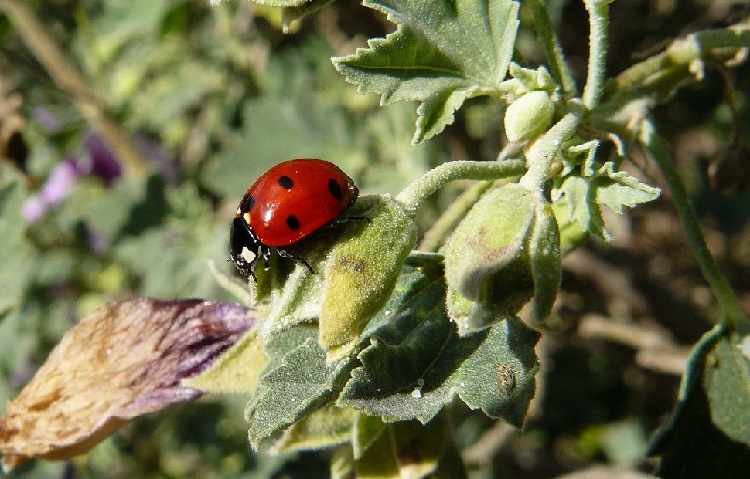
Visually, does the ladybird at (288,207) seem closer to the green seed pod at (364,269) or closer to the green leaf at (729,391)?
the green seed pod at (364,269)

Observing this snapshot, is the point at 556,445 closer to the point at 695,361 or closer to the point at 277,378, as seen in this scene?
the point at 695,361

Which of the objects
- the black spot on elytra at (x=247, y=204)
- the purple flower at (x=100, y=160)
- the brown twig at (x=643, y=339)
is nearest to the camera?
the black spot on elytra at (x=247, y=204)

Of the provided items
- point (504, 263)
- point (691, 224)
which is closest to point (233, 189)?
point (691, 224)

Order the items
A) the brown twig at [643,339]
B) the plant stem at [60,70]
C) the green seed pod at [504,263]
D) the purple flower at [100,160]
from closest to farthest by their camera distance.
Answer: the green seed pod at [504,263], the brown twig at [643,339], the plant stem at [60,70], the purple flower at [100,160]

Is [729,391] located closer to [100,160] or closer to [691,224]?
→ [691,224]

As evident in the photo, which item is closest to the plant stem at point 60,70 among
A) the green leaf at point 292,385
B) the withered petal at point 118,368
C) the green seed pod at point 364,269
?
the withered petal at point 118,368

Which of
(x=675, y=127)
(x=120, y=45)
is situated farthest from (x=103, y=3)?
(x=675, y=127)
